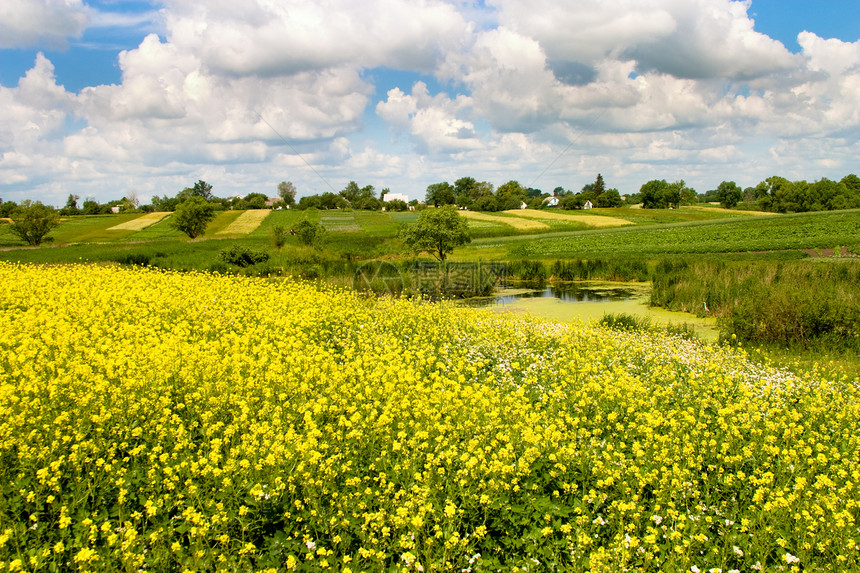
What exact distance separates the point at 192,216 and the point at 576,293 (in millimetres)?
48596

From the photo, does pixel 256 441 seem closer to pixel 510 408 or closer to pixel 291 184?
pixel 510 408

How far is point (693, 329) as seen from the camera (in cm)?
1423

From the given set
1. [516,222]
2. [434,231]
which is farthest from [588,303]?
[516,222]

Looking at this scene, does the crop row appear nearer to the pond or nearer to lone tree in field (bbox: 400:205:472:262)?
lone tree in field (bbox: 400:205:472:262)

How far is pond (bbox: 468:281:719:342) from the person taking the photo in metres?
16.0

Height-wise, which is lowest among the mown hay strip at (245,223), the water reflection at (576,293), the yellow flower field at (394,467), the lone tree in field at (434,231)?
the water reflection at (576,293)

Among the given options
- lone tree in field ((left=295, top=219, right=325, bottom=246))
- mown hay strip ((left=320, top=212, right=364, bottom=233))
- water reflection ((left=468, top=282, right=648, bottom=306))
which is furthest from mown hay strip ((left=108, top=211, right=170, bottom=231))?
water reflection ((left=468, top=282, right=648, bottom=306))

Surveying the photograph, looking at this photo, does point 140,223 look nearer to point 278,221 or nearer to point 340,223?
point 278,221

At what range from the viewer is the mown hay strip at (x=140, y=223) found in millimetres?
70188

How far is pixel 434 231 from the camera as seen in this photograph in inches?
1236

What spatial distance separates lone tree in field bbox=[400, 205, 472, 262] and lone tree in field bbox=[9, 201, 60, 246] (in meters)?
46.1

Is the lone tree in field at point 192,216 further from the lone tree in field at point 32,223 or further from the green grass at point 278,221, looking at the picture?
the lone tree in field at point 32,223

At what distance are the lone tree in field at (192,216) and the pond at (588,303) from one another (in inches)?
1782

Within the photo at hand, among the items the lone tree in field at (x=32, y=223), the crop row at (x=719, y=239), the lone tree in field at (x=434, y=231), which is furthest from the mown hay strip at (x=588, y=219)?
the lone tree in field at (x=32, y=223)
